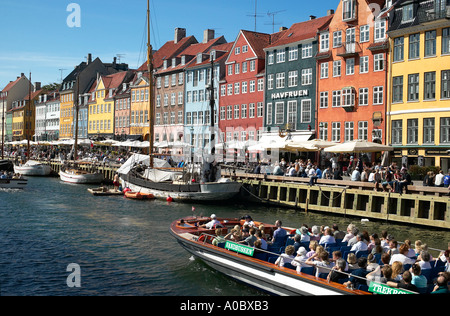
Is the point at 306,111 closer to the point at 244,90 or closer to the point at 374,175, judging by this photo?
the point at 244,90

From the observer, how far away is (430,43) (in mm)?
35906

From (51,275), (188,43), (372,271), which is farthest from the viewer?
(188,43)

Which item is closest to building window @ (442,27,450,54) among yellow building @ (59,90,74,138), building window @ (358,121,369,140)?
building window @ (358,121,369,140)

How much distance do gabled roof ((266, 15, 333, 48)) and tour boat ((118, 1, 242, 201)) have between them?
13.6 metres

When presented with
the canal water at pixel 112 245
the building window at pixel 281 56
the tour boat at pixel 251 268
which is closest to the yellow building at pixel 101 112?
the building window at pixel 281 56

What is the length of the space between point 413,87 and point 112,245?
2537cm

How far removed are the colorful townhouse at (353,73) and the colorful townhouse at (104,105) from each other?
144 feet

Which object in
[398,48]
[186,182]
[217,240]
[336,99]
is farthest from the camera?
[336,99]

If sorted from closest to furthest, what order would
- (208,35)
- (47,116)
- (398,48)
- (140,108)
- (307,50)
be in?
(398,48), (307,50), (208,35), (140,108), (47,116)

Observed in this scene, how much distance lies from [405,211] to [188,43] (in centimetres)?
5222

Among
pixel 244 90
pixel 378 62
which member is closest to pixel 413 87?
pixel 378 62

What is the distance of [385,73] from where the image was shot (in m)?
39.5

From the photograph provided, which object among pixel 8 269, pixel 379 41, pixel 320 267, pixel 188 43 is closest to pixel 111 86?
pixel 188 43
